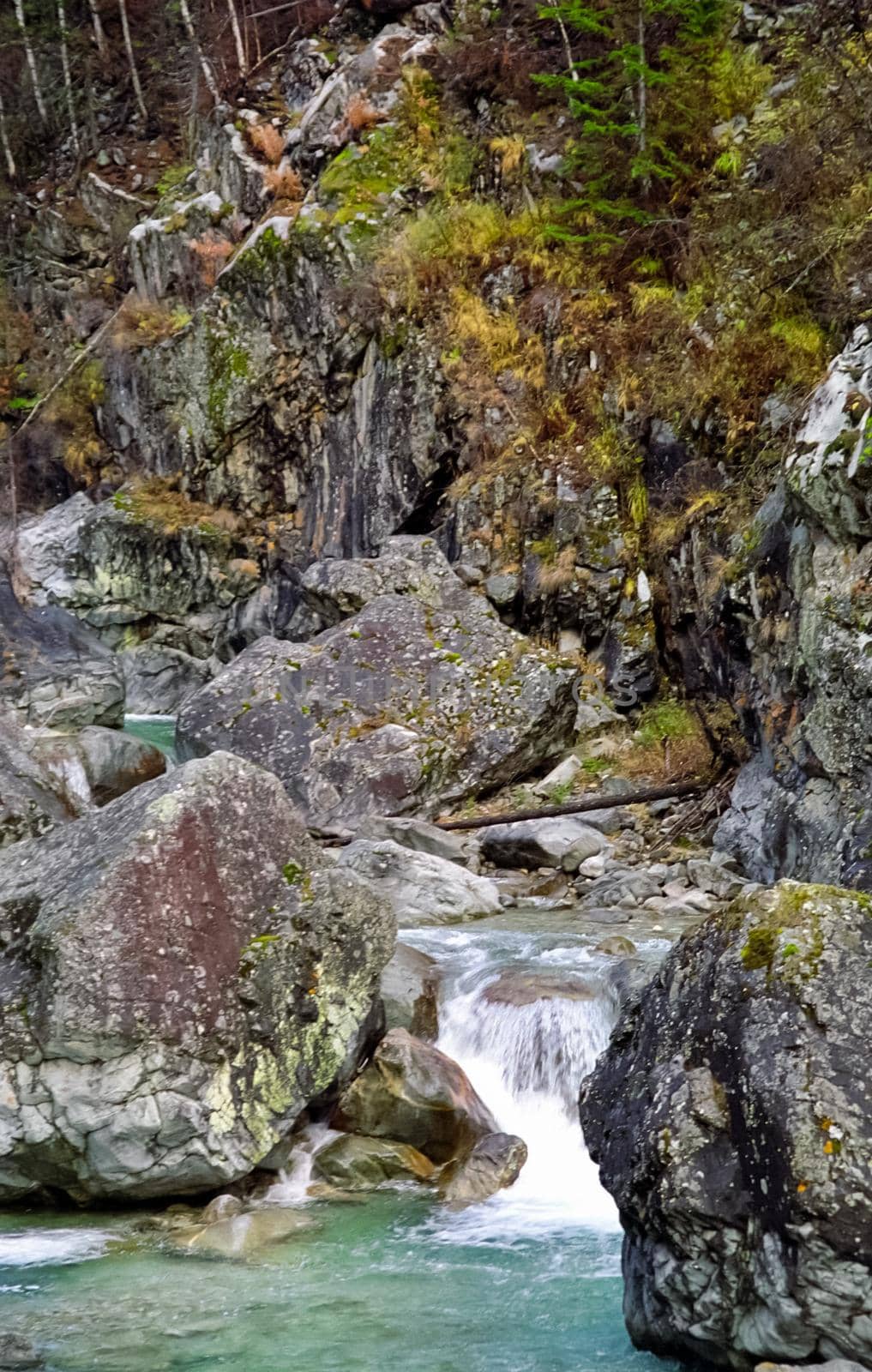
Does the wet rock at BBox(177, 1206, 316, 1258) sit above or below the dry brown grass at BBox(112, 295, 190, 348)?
below

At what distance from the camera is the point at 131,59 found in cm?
3366

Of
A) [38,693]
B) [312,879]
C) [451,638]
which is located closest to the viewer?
[312,879]

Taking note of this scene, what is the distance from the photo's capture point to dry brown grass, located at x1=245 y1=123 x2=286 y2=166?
24172 millimetres

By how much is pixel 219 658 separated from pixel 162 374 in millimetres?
6705

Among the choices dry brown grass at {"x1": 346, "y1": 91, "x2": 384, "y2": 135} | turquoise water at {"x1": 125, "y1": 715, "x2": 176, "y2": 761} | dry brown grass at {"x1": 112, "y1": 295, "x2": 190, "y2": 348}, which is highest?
dry brown grass at {"x1": 346, "y1": 91, "x2": 384, "y2": 135}

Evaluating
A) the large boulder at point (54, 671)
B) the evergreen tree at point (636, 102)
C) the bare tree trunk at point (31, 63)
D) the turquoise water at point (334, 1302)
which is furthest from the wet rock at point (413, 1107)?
the bare tree trunk at point (31, 63)

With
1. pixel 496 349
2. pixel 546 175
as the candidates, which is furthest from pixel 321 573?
pixel 546 175

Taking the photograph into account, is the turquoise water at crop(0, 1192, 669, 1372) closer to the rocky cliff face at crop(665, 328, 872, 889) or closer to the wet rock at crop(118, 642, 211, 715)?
the rocky cliff face at crop(665, 328, 872, 889)

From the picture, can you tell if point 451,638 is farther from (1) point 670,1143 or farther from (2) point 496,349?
(1) point 670,1143

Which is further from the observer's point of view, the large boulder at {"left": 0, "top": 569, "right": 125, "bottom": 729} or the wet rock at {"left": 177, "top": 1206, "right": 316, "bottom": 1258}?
the large boulder at {"left": 0, "top": 569, "right": 125, "bottom": 729}

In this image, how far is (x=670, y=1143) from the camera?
3932mm

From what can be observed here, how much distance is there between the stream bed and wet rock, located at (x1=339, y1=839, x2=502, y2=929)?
3.46m

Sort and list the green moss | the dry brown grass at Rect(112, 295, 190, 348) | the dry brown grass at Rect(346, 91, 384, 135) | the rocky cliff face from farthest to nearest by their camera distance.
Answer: the dry brown grass at Rect(112, 295, 190, 348), the dry brown grass at Rect(346, 91, 384, 135), the rocky cliff face, the green moss

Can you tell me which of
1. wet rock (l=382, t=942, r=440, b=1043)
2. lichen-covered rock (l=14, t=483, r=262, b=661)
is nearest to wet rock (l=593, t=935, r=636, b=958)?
wet rock (l=382, t=942, r=440, b=1043)
